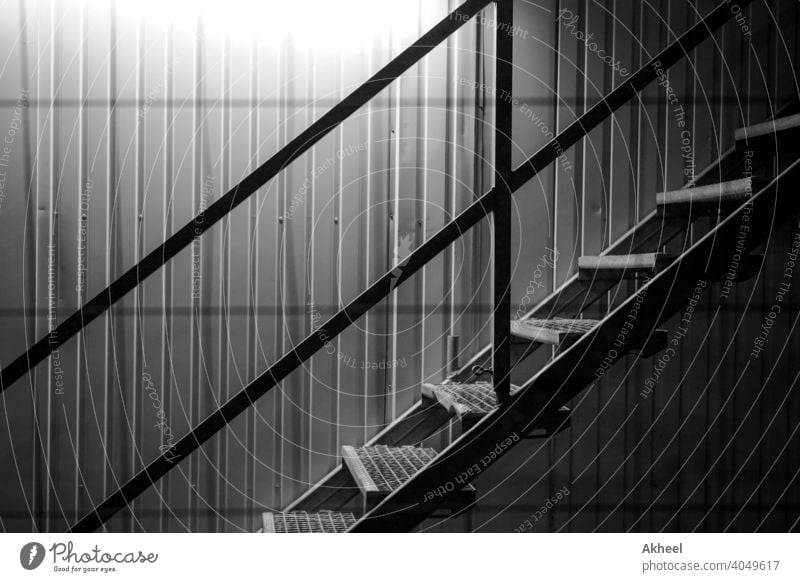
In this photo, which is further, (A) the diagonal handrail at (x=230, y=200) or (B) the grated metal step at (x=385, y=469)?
(A) the diagonal handrail at (x=230, y=200)

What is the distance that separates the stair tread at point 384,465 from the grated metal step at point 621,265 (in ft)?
2.52

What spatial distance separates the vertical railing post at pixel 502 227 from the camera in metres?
2.12

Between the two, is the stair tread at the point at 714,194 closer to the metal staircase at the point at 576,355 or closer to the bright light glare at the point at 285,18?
the metal staircase at the point at 576,355

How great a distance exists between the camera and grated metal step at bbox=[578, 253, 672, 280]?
2240mm

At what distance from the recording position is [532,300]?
2992mm

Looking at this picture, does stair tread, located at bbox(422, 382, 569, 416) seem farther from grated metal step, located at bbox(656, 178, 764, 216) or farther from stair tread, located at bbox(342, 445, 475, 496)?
grated metal step, located at bbox(656, 178, 764, 216)

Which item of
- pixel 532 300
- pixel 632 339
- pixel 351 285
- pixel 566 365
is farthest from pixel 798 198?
pixel 351 285

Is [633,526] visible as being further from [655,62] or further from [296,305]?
[655,62]

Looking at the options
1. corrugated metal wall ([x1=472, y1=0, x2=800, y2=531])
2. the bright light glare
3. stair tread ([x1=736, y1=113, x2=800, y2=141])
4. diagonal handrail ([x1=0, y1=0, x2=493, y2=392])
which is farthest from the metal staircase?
the bright light glare

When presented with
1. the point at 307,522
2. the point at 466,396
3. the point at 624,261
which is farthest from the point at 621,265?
the point at 307,522
